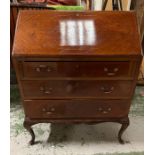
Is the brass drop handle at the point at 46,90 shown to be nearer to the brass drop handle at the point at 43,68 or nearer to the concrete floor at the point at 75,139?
the brass drop handle at the point at 43,68

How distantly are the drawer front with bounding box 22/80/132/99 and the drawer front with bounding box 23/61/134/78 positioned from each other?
2.1 inches

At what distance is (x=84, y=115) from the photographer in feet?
5.73

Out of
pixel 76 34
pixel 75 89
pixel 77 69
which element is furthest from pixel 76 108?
pixel 76 34

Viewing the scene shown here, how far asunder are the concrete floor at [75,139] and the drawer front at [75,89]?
48cm

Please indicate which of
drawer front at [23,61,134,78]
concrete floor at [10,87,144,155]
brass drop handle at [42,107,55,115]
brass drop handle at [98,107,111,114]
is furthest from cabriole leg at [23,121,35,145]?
brass drop handle at [98,107,111,114]

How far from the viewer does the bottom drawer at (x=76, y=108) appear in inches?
65.8

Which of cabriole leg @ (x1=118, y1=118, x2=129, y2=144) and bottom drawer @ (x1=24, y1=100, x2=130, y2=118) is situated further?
cabriole leg @ (x1=118, y1=118, x2=129, y2=144)

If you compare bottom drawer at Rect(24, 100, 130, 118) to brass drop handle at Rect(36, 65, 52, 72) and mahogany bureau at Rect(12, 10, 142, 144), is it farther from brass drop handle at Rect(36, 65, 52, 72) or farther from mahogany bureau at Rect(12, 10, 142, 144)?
brass drop handle at Rect(36, 65, 52, 72)

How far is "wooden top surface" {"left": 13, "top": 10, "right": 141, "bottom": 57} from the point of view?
148 cm

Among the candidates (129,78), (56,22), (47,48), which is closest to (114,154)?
(129,78)

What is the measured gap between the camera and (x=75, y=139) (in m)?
1.96
